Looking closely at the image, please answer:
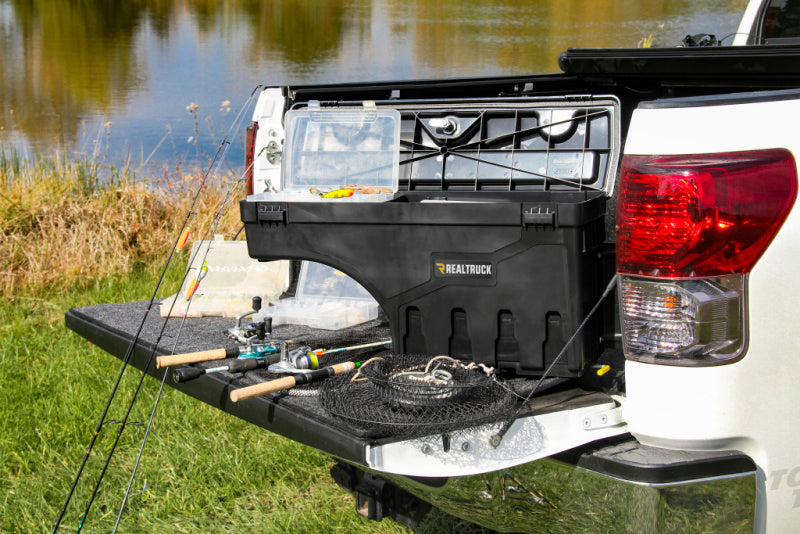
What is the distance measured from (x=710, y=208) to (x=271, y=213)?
116 centimetres

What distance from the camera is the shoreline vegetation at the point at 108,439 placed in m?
3.20

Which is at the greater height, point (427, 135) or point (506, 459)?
point (427, 135)

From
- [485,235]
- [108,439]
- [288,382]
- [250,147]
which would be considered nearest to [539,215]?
[485,235]

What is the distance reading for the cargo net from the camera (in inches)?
75.5

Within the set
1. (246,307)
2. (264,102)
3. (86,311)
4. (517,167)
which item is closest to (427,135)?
(517,167)

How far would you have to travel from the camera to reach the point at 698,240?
1.78 m

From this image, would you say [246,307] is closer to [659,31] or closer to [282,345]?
[282,345]

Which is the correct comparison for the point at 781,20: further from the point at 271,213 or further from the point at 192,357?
the point at 192,357

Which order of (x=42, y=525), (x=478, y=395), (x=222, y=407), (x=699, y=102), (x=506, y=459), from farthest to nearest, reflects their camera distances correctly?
(x=42, y=525), (x=222, y=407), (x=478, y=395), (x=506, y=459), (x=699, y=102)

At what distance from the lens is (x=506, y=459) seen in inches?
75.4

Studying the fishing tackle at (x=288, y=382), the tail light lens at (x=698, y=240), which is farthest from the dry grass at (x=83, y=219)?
the tail light lens at (x=698, y=240)

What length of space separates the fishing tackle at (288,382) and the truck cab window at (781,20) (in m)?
2.52

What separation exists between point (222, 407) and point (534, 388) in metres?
0.90

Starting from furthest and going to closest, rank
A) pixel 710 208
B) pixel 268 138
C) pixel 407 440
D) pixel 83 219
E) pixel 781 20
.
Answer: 1. pixel 83 219
2. pixel 781 20
3. pixel 268 138
4. pixel 407 440
5. pixel 710 208
